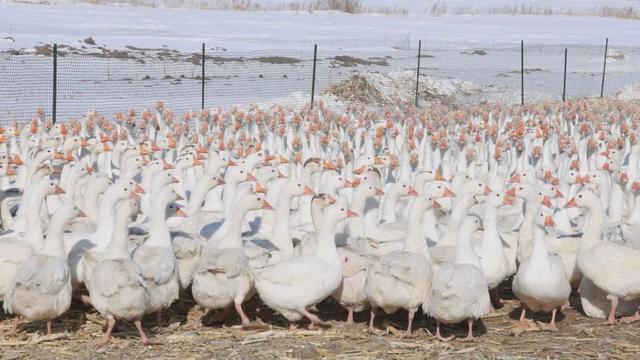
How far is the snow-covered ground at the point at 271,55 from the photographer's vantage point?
2497cm

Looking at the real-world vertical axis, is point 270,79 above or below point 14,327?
above

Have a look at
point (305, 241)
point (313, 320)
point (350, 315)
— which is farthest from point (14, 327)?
point (350, 315)

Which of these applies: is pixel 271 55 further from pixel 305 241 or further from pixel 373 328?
pixel 373 328

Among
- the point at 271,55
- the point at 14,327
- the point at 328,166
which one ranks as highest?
the point at 271,55

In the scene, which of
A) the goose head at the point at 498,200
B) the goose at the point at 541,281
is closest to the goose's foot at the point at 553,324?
the goose at the point at 541,281

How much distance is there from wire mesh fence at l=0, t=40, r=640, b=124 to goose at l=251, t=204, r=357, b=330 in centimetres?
1243

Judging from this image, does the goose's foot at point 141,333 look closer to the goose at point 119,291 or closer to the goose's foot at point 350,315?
the goose at point 119,291

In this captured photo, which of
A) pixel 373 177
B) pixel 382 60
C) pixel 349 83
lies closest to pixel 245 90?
pixel 349 83

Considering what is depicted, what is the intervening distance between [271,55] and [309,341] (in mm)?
31037

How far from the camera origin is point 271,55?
123 ft

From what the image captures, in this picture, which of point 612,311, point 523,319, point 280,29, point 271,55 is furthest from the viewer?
point 280,29

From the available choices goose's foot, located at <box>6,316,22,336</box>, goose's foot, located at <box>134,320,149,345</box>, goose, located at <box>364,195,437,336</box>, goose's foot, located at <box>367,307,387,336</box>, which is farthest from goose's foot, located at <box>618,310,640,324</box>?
goose's foot, located at <box>6,316,22,336</box>

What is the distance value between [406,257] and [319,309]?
130 cm

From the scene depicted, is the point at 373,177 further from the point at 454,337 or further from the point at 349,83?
the point at 349,83
